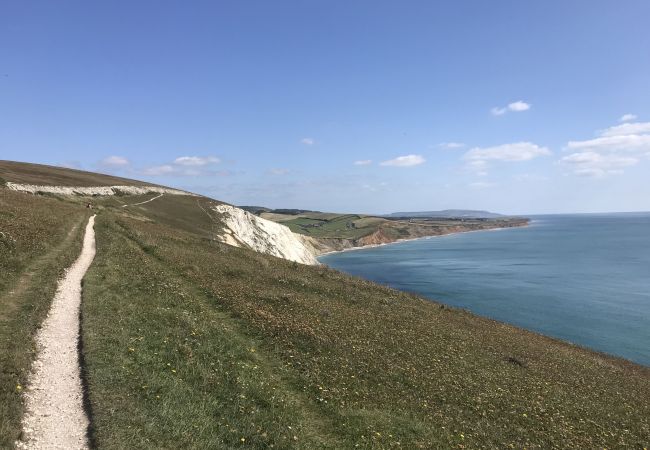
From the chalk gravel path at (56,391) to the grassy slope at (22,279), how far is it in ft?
1.12

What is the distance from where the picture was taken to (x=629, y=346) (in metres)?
54.5

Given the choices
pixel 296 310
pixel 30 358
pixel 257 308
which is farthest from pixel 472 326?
pixel 30 358

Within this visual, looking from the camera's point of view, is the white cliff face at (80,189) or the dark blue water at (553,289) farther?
the white cliff face at (80,189)

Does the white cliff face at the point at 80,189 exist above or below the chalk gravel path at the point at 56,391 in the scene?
above

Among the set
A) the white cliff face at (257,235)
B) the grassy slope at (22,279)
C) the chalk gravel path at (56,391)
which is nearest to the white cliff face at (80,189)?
the white cliff face at (257,235)

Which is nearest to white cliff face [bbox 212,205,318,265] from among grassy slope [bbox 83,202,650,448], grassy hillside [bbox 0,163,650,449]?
grassy hillside [bbox 0,163,650,449]

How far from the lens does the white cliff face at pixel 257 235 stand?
102 meters

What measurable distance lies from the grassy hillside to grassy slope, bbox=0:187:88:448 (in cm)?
22

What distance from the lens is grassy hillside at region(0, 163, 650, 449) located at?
42.1ft

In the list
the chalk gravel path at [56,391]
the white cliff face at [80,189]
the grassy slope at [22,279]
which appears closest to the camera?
the chalk gravel path at [56,391]

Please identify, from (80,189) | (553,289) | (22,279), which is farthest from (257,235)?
(22,279)

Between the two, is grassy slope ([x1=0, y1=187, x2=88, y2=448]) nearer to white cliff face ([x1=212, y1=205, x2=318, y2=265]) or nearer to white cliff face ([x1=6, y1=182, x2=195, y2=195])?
white cliff face ([x1=6, y1=182, x2=195, y2=195])

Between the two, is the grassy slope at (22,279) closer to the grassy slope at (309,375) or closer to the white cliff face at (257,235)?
the grassy slope at (309,375)

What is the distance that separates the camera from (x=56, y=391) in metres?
12.3
